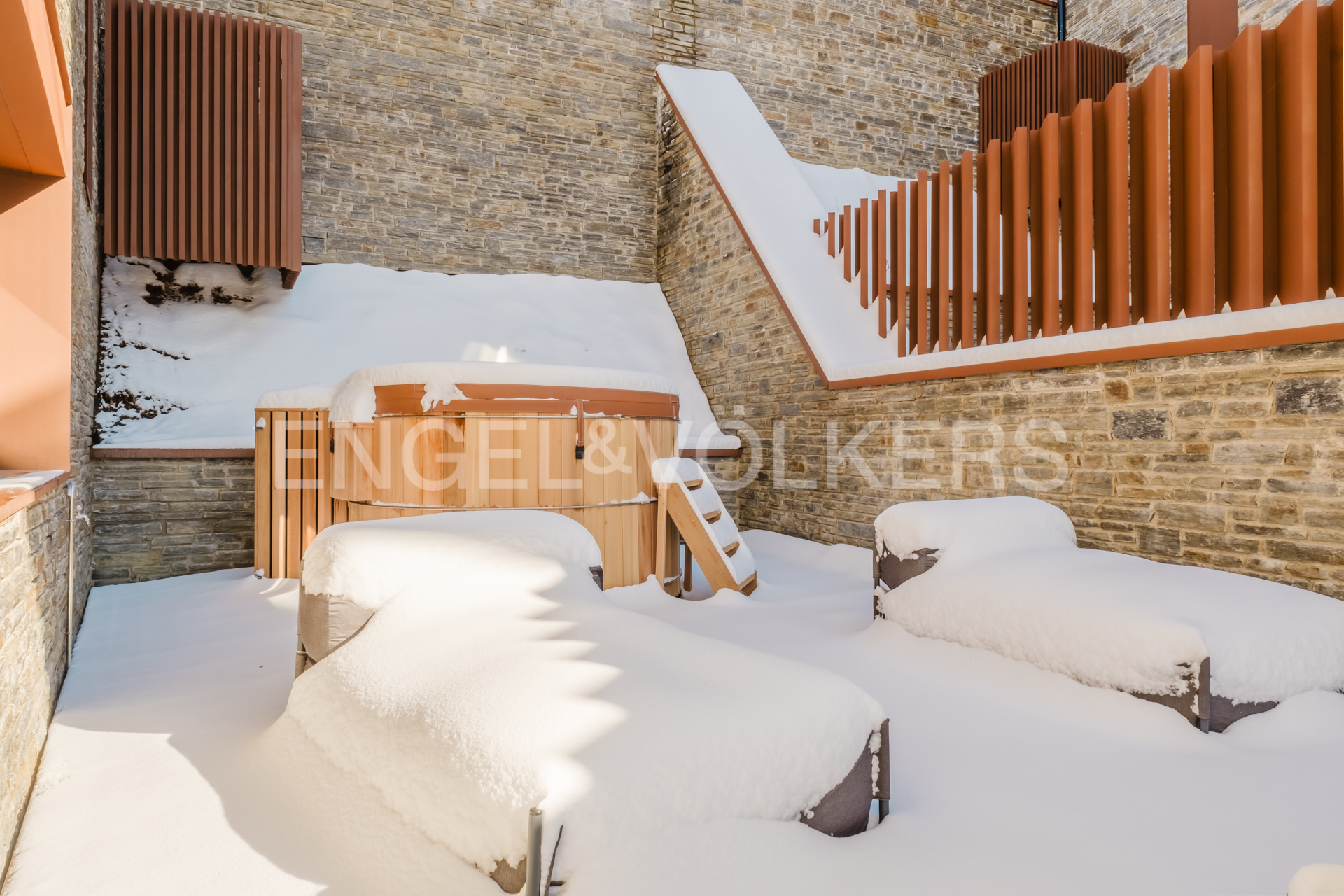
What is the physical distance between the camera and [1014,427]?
438cm

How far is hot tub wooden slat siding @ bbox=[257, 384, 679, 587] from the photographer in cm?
406

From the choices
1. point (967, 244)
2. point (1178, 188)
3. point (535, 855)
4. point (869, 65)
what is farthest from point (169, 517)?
point (869, 65)

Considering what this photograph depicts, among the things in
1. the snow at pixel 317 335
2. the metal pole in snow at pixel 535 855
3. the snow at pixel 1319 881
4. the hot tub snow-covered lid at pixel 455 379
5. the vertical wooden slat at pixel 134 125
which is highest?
the vertical wooden slat at pixel 134 125

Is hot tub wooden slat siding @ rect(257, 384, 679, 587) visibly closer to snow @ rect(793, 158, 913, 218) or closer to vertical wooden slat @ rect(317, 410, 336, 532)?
vertical wooden slat @ rect(317, 410, 336, 532)

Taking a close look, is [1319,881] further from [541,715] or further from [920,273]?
[920,273]

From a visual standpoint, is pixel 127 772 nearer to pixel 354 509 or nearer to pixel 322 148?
pixel 354 509

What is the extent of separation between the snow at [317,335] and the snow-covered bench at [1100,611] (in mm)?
2120

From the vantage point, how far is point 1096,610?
2.79m

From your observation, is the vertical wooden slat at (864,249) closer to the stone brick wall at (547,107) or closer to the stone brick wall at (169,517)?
the stone brick wall at (547,107)

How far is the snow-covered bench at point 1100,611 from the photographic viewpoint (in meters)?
2.52

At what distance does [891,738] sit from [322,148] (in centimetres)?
823

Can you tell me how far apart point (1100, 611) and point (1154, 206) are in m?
2.42

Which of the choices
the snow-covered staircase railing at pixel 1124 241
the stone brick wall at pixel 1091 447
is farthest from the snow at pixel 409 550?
the snow-covered staircase railing at pixel 1124 241

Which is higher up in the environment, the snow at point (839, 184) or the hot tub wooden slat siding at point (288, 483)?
the snow at point (839, 184)
